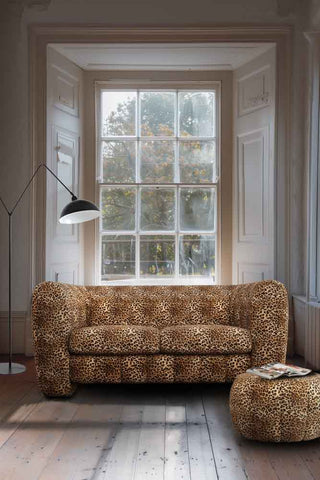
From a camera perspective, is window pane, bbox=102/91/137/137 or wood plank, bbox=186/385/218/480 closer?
wood plank, bbox=186/385/218/480

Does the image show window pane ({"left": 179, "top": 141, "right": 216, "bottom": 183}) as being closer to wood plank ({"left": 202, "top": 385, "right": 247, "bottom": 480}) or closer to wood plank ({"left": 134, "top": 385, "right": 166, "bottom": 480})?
wood plank ({"left": 202, "top": 385, "right": 247, "bottom": 480})

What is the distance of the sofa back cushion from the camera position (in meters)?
4.24

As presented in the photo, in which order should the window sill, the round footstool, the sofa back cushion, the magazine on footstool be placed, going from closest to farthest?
the round footstool → the magazine on footstool → the sofa back cushion → the window sill

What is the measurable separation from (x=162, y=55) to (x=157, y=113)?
61 cm

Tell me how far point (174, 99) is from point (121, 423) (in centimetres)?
359

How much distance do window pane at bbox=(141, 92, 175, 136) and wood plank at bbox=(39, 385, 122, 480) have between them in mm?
3028

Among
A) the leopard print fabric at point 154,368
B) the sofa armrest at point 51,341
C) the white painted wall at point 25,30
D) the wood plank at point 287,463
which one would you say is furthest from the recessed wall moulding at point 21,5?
the wood plank at point 287,463

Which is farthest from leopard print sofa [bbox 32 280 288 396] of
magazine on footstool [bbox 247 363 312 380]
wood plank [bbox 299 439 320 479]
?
wood plank [bbox 299 439 320 479]

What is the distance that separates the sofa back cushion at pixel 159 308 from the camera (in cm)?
424

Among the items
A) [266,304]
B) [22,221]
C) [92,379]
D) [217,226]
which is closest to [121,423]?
[92,379]

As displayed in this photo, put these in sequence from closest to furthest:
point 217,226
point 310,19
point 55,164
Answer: point 310,19
point 55,164
point 217,226

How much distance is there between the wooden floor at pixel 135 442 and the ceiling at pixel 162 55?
3140mm

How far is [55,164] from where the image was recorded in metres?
5.21

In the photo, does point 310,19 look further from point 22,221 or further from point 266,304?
point 22,221
